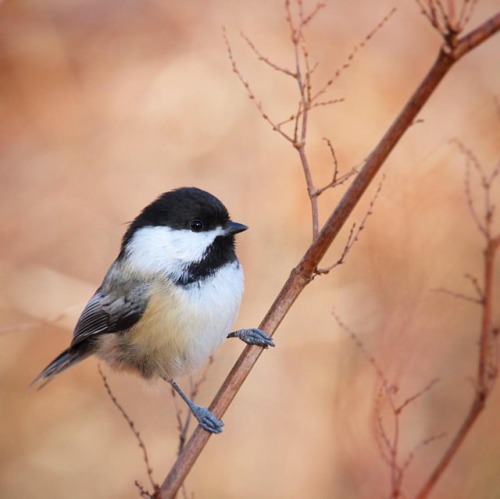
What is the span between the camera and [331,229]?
2.05 meters

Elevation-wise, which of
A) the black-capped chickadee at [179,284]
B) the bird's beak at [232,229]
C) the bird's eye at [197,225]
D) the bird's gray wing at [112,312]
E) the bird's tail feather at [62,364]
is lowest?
the bird's tail feather at [62,364]

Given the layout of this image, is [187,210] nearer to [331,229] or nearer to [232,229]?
[232,229]

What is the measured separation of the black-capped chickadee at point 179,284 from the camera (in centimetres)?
287

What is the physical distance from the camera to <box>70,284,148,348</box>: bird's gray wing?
117 inches

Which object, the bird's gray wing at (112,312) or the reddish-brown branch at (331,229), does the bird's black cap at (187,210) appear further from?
the reddish-brown branch at (331,229)

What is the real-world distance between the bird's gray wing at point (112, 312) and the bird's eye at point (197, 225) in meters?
0.29

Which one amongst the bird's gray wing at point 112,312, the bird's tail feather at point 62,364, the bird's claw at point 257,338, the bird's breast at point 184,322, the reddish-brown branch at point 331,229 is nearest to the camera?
the reddish-brown branch at point 331,229

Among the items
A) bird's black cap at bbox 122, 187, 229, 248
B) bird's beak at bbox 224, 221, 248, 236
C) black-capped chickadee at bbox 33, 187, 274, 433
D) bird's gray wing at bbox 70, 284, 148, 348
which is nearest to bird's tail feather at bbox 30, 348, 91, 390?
bird's gray wing at bbox 70, 284, 148, 348

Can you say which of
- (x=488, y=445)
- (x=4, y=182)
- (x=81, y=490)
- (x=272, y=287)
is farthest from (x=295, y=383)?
(x=4, y=182)

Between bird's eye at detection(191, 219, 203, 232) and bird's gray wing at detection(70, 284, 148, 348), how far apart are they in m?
0.29

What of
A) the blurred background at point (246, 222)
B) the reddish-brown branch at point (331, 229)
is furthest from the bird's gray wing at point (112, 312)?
the blurred background at point (246, 222)

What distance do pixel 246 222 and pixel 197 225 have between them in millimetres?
2301

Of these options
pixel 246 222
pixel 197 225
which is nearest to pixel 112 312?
pixel 197 225

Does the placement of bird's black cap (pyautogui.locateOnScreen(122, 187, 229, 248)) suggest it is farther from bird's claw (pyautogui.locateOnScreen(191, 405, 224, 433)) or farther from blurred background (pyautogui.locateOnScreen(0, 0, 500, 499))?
blurred background (pyautogui.locateOnScreen(0, 0, 500, 499))
